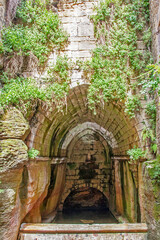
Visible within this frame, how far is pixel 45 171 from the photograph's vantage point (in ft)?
16.9

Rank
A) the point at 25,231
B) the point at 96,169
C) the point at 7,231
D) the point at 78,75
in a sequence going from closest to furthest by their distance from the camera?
the point at 7,231, the point at 25,231, the point at 78,75, the point at 96,169

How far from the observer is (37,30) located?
4.37m

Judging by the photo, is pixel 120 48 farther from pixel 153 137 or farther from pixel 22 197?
pixel 22 197

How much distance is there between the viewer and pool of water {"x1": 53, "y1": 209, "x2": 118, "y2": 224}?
6.72 m

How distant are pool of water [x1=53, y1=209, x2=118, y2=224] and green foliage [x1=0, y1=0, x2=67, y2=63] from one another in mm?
5345

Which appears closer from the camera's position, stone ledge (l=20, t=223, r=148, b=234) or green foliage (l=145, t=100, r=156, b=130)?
stone ledge (l=20, t=223, r=148, b=234)

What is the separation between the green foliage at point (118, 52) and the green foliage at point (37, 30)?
35.3 inches

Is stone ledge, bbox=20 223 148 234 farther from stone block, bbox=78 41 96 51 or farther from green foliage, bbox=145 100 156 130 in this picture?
stone block, bbox=78 41 96 51

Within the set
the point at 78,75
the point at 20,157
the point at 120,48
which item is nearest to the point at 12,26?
the point at 78,75

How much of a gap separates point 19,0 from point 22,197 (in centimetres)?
431

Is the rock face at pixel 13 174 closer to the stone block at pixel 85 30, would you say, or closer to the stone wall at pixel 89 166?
the stone block at pixel 85 30

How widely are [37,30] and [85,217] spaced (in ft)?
21.0

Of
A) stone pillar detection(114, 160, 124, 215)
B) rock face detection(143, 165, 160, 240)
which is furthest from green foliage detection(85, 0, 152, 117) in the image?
stone pillar detection(114, 160, 124, 215)

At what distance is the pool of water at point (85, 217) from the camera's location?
265 inches
